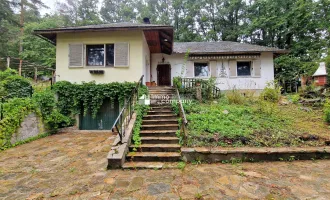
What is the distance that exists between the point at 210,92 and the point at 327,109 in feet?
14.4

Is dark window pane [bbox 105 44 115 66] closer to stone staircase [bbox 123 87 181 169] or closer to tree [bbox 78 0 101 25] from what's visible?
stone staircase [bbox 123 87 181 169]

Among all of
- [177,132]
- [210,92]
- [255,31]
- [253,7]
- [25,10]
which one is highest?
[253,7]

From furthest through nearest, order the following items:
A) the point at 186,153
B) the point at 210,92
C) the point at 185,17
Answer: the point at 185,17 < the point at 210,92 < the point at 186,153

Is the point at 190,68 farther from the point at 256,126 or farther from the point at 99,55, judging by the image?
the point at 256,126

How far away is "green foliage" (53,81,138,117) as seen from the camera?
7.34 meters

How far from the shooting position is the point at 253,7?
19625 millimetres

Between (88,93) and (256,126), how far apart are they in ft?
22.9

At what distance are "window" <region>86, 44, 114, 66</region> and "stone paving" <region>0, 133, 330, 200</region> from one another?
16.9ft

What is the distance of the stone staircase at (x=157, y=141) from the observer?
3857mm

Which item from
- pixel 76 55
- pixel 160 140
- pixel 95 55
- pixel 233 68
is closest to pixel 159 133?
pixel 160 140

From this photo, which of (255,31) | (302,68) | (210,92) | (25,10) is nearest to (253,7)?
(255,31)

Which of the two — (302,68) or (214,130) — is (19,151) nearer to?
(214,130)

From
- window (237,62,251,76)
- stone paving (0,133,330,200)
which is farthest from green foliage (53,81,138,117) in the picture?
window (237,62,251,76)

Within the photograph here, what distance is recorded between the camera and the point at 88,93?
7.39 meters
